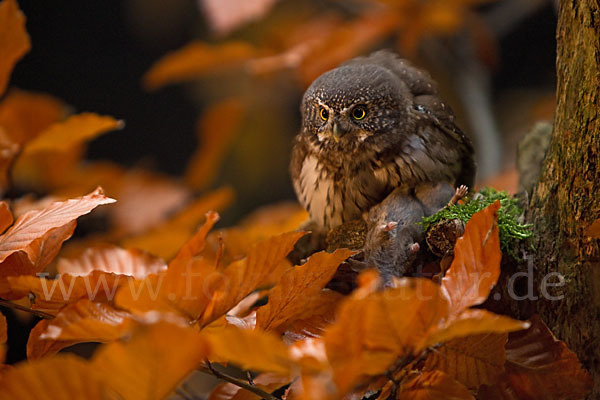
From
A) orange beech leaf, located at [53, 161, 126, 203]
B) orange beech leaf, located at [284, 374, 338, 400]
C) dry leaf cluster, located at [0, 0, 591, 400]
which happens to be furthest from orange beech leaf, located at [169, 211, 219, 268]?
orange beech leaf, located at [53, 161, 126, 203]

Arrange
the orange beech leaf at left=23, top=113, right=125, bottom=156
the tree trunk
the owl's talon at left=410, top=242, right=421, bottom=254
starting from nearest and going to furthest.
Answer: the tree trunk, the owl's talon at left=410, top=242, right=421, bottom=254, the orange beech leaf at left=23, top=113, right=125, bottom=156

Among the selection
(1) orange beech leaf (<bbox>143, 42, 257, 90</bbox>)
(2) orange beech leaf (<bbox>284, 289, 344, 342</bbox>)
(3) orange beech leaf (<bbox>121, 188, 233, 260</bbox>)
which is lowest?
(3) orange beech leaf (<bbox>121, 188, 233, 260</bbox>)

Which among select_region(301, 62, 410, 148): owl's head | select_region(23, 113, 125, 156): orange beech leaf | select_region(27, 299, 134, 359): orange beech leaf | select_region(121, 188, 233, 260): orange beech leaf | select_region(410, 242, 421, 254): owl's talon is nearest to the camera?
select_region(27, 299, 134, 359): orange beech leaf

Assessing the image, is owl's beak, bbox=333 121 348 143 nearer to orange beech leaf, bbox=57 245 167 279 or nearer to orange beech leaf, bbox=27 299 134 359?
orange beech leaf, bbox=57 245 167 279

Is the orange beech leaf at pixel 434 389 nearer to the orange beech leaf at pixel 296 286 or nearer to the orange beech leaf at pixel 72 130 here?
the orange beech leaf at pixel 296 286

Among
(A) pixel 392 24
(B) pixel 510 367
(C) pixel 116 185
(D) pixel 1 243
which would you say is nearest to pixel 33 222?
(D) pixel 1 243

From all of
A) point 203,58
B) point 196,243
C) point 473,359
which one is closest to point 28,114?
point 203,58
